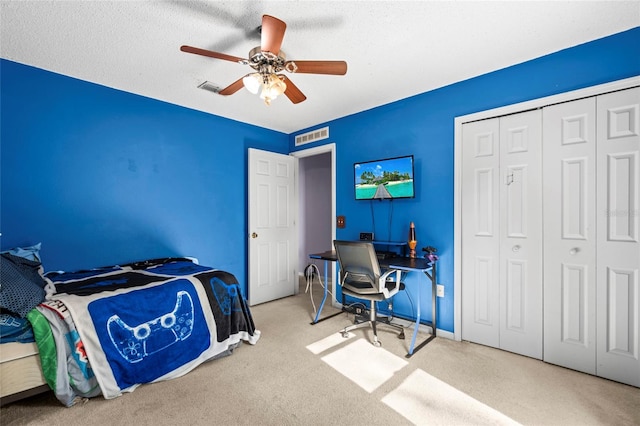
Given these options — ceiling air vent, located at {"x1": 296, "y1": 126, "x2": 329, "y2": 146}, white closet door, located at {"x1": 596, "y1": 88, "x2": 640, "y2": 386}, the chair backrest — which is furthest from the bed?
white closet door, located at {"x1": 596, "y1": 88, "x2": 640, "y2": 386}

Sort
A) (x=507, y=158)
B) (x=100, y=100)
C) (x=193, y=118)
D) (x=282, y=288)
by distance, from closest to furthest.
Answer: (x=507, y=158)
(x=100, y=100)
(x=193, y=118)
(x=282, y=288)

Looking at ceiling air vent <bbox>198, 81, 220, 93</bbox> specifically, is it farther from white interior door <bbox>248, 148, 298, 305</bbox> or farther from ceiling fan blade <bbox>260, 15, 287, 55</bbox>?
ceiling fan blade <bbox>260, 15, 287, 55</bbox>

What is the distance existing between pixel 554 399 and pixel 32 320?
3376 mm

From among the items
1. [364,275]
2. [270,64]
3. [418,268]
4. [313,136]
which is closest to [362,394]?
[364,275]

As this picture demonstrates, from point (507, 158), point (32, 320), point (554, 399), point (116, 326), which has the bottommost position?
point (554, 399)

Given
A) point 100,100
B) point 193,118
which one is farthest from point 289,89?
point 100,100

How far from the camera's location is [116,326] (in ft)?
6.31

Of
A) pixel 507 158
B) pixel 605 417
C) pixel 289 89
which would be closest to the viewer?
pixel 605 417

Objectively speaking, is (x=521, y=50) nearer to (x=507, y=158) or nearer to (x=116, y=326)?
(x=507, y=158)

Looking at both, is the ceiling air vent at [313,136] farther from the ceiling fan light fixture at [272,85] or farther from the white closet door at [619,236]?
the white closet door at [619,236]

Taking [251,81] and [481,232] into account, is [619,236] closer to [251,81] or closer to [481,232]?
[481,232]

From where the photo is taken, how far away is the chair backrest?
2.49 metres

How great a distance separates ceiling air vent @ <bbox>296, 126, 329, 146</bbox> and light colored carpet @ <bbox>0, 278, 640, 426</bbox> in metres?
2.74

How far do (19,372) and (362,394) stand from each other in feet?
7.08
